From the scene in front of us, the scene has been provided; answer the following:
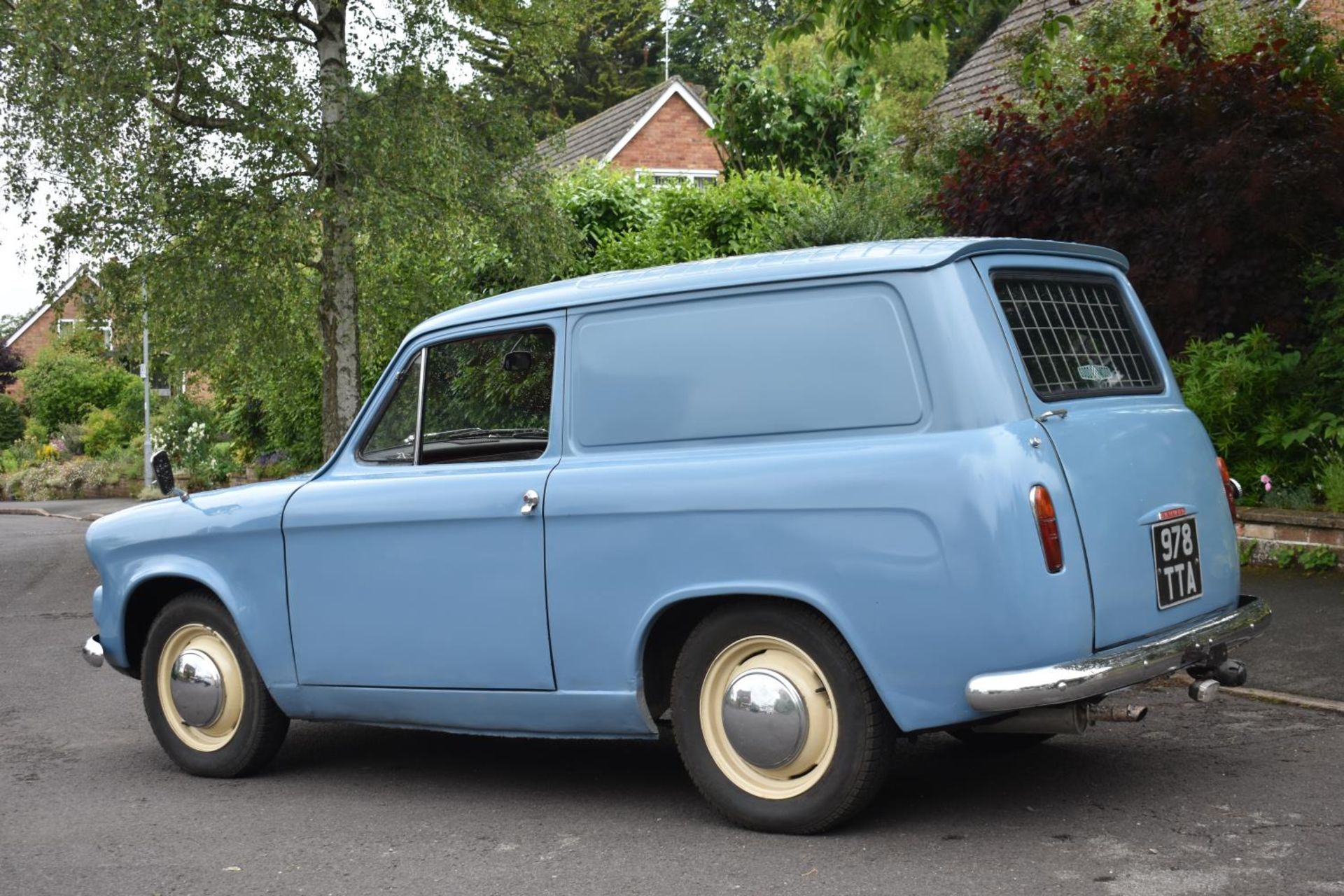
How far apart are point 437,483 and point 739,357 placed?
4.32ft

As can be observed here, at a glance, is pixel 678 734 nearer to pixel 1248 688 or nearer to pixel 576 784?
pixel 576 784

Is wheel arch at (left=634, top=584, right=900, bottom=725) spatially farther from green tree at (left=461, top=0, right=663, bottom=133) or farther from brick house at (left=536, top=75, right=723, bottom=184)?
brick house at (left=536, top=75, right=723, bottom=184)

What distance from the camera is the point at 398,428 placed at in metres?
6.25

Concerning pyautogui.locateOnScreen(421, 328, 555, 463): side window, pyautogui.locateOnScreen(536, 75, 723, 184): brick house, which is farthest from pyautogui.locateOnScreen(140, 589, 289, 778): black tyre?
pyautogui.locateOnScreen(536, 75, 723, 184): brick house

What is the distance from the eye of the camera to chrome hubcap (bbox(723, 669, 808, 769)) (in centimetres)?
509

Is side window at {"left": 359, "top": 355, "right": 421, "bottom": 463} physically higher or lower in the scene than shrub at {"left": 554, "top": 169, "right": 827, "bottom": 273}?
lower

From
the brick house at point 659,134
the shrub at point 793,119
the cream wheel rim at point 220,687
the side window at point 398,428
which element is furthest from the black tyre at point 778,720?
the brick house at point 659,134

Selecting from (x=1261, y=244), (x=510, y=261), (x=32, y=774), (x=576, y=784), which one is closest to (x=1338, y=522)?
(x=1261, y=244)

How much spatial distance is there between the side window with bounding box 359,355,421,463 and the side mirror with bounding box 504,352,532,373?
1.43ft

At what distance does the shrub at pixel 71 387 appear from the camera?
48250 mm

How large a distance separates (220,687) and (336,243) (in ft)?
33.2

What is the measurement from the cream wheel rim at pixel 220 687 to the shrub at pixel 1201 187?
23.2 feet

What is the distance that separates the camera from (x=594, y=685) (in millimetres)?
5500

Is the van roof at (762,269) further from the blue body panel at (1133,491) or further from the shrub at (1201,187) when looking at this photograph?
the shrub at (1201,187)
